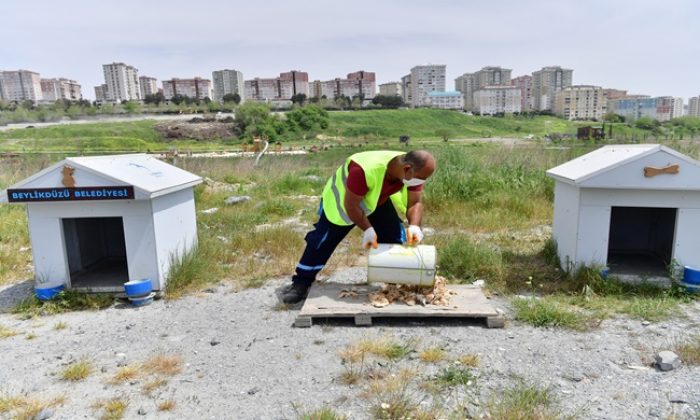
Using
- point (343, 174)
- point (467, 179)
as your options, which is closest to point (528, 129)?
point (467, 179)

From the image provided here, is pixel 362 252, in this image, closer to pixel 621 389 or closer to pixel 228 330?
pixel 228 330

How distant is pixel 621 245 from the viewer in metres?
5.56

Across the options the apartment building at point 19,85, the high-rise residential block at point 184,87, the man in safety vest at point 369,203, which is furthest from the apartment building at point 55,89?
the man in safety vest at point 369,203

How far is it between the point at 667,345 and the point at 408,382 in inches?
76.0

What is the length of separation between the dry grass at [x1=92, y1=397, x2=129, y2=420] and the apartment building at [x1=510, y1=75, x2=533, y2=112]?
12988 cm

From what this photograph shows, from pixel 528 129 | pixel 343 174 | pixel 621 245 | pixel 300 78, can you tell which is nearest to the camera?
pixel 343 174

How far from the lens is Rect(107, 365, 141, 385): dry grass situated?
2.93 metres

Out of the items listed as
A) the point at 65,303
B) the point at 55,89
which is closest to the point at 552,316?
the point at 65,303

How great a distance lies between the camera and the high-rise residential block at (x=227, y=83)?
11969cm

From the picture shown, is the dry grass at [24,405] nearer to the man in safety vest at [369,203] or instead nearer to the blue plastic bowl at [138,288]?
the blue plastic bowl at [138,288]

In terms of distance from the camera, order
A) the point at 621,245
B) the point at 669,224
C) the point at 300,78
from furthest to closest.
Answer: the point at 300,78 → the point at 621,245 → the point at 669,224

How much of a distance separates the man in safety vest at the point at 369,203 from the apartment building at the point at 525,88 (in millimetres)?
127445

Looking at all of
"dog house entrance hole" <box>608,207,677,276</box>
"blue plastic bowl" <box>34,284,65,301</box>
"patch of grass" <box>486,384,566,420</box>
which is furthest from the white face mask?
"blue plastic bowl" <box>34,284,65,301</box>

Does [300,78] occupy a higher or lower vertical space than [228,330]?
higher
